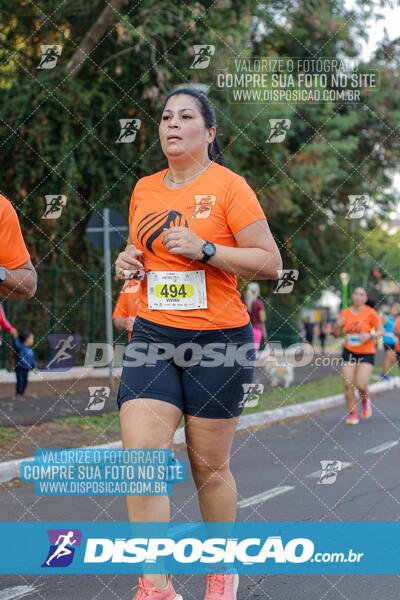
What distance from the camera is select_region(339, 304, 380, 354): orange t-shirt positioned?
11.7 metres

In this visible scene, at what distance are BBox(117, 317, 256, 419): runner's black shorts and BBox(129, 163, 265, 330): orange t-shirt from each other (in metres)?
0.05

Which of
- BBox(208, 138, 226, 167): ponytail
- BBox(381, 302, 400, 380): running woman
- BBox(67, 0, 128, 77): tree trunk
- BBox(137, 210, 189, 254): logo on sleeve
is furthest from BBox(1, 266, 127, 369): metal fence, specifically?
BBox(137, 210, 189, 254): logo on sleeve

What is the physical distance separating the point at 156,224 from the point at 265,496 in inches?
141

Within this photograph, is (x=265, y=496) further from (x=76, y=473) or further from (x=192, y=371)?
(x=192, y=371)

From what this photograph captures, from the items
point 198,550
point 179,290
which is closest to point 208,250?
point 179,290

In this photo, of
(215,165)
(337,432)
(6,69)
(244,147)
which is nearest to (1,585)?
(215,165)

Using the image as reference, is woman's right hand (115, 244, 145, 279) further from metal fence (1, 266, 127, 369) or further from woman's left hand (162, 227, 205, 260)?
metal fence (1, 266, 127, 369)

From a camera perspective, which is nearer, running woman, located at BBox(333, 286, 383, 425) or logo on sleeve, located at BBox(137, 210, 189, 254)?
logo on sleeve, located at BBox(137, 210, 189, 254)

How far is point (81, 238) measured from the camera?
16938 mm

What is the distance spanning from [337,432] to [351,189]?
53.1 feet

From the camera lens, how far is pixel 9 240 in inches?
153

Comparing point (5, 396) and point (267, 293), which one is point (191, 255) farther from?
point (267, 293)

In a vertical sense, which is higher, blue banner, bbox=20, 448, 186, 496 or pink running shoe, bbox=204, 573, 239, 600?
pink running shoe, bbox=204, 573, 239, 600

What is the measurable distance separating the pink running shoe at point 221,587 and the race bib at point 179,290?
1087 millimetres
